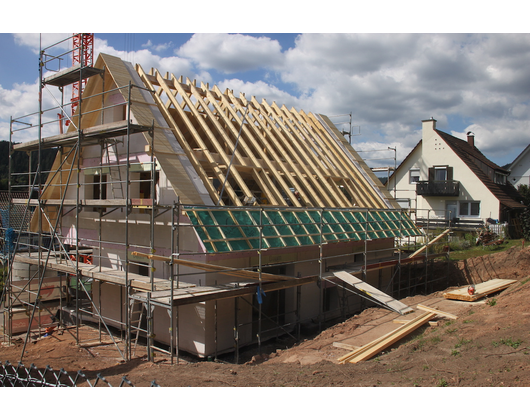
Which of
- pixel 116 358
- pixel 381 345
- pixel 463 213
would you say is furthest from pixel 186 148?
pixel 463 213

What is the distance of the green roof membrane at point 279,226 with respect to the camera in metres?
9.60

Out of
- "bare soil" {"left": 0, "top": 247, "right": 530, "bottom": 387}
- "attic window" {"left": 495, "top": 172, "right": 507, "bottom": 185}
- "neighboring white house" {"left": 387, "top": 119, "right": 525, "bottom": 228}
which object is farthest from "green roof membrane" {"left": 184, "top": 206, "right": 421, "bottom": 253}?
"attic window" {"left": 495, "top": 172, "right": 507, "bottom": 185}

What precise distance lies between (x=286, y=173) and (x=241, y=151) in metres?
1.81

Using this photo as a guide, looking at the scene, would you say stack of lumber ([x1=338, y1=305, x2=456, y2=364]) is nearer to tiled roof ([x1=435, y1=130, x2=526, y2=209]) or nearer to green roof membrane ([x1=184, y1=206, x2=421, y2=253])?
green roof membrane ([x1=184, y1=206, x2=421, y2=253])

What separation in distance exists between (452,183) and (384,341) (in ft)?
69.5

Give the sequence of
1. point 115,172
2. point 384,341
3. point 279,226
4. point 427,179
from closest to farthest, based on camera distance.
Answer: point 384,341 → point 279,226 → point 115,172 → point 427,179

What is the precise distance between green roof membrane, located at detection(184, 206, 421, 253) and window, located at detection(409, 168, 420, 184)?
15.9 metres

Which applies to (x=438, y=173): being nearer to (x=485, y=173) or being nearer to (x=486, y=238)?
(x=485, y=173)

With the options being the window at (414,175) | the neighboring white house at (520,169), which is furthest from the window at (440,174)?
the neighboring white house at (520,169)

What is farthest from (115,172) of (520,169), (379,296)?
(520,169)

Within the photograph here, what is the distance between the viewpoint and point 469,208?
2692cm

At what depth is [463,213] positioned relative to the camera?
2733 centimetres

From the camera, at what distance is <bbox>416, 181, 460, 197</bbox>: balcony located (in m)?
26.8

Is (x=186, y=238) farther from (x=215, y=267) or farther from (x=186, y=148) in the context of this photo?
(x=186, y=148)
